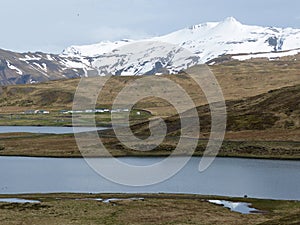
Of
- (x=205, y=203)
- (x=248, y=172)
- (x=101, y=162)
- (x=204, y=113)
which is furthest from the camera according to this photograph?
(x=204, y=113)

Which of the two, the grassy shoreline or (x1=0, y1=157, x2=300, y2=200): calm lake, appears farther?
(x1=0, y1=157, x2=300, y2=200): calm lake

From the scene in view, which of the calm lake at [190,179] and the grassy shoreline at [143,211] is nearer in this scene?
the grassy shoreline at [143,211]

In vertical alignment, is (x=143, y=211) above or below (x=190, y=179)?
below

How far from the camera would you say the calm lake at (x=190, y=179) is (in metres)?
77.1

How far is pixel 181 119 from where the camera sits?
577 ft

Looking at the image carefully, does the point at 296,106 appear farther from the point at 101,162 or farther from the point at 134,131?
the point at 101,162

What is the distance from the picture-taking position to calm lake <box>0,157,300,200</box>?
77.1 meters

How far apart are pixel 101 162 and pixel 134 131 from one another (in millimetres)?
56079

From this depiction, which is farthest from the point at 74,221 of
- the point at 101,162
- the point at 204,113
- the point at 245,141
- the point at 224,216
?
the point at 204,113

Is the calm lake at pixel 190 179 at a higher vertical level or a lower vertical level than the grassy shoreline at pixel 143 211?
higher

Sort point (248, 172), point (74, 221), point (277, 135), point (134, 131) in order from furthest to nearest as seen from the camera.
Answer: point (134, 131)
point (277, 135)
point (248, 172)
point (74, 221)

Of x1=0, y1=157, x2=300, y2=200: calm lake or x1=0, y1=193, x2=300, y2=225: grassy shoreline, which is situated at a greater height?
x1=0, y1=157, x2=300, y2=200: calm lake

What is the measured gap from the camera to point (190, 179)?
86312 millimetres

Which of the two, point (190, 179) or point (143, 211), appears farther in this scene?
point (190, 179)
